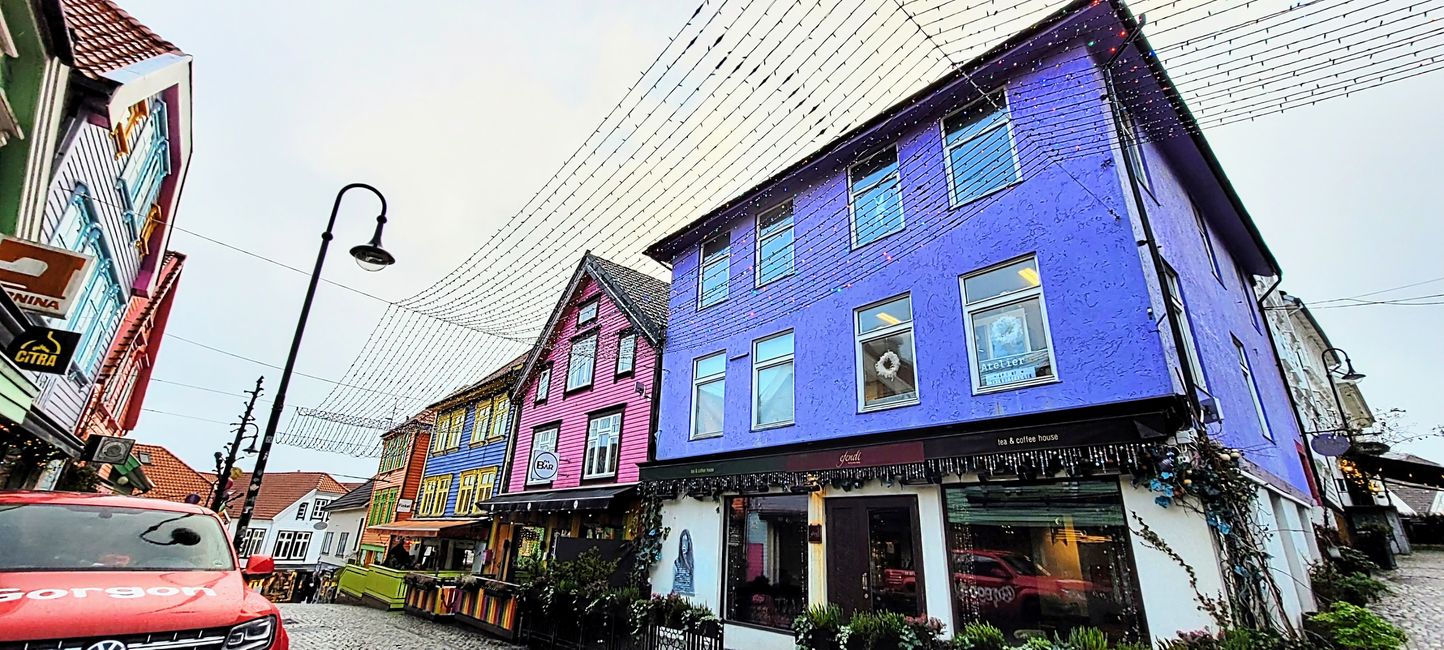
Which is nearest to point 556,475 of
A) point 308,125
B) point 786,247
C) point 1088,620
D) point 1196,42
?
point 786,247

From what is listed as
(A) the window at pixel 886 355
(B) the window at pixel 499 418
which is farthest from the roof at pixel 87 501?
(B) the window at pixel 499 418

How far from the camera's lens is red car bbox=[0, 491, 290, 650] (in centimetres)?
303

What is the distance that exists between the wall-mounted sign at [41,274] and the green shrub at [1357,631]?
1330 cm

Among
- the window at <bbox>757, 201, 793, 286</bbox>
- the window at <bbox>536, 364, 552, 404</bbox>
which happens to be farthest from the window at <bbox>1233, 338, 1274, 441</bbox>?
the window at <bbox>536, 364, 552, 404</bbox>

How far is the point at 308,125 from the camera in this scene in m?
8.43

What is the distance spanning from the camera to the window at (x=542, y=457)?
16.3m

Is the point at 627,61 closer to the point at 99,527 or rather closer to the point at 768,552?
the point at 99,527

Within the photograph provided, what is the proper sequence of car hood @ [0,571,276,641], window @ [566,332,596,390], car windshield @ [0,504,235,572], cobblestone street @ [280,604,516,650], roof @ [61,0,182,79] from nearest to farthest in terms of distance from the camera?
car hood @ [0,571,276,641], car windshield @ [0,504,235,572], roof @ [61,0,182,79], cobblestone street @ [280,604,516,650], window @ [566,332,596,390]

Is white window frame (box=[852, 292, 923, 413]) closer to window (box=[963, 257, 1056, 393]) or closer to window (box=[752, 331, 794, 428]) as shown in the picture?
window (box=[963, 257, 1056, 393])

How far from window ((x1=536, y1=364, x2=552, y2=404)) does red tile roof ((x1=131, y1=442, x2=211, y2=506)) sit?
1934cm

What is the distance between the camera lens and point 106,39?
8.23 metres

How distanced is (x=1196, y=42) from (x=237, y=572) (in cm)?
880

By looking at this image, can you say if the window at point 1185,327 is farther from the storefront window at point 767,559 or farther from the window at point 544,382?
the window at point 544,382

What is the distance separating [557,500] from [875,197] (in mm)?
10830
